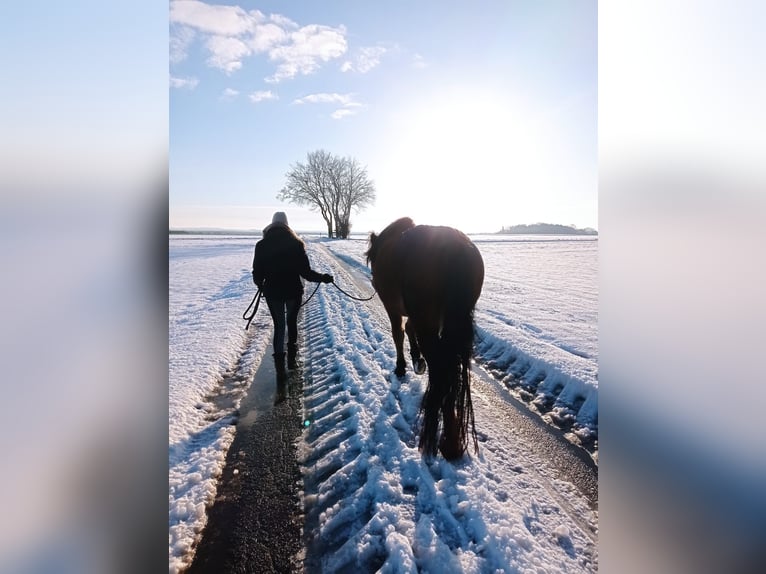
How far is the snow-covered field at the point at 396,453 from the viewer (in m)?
1.86

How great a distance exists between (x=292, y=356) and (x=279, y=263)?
119 cm

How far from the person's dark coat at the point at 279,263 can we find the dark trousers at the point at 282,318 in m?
0.08

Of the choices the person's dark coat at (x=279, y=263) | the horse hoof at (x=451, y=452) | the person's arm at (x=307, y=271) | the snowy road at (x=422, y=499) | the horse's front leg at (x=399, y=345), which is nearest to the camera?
the snowy road at (x=422, y=499)

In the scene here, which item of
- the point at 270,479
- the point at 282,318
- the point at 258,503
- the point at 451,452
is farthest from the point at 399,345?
the point at 258,503

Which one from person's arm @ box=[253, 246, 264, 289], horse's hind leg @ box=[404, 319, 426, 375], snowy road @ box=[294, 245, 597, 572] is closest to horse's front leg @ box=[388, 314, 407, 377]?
horse's hind leg @ box=[404, 319, 426, 375]

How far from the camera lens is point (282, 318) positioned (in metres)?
4.53

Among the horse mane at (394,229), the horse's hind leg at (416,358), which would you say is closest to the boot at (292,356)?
the horse's hind leg at (416,358)

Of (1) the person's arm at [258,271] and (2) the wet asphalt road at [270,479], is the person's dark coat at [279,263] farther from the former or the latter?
(2) the wet asphalt road at [270,479]
